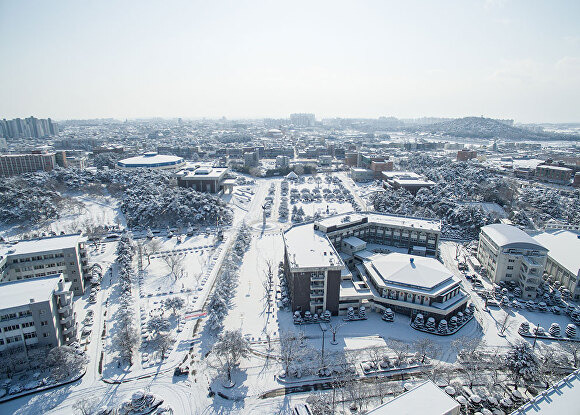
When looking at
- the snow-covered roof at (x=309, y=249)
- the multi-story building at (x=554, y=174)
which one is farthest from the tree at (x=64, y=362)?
the multi-story building at (x=554, y=174)

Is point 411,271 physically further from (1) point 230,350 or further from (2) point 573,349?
(1) point 230,350

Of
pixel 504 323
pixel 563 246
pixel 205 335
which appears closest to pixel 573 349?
pixel 504 323

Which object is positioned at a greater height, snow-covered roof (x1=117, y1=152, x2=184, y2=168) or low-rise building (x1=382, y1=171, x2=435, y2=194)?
snow-covered roof (x1=117, y1=152, x2=184, y2=168)

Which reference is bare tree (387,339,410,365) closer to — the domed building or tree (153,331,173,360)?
tree (153,331,173,360)

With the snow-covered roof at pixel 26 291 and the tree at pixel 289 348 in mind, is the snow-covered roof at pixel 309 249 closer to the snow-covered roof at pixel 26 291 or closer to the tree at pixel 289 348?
the tree at pixel 289 348

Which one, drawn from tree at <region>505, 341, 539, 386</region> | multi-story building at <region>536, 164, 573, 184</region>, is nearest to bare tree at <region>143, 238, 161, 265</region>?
tree at <region>505, 341, 539, 386</region>

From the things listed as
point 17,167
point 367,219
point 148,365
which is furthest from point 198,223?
point 17,167
